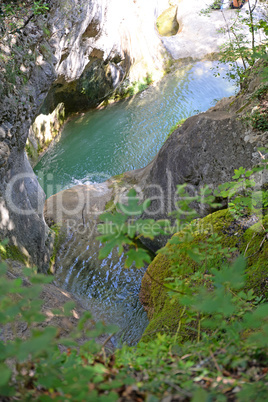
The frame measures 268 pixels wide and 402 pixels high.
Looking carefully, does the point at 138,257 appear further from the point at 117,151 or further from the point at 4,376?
the point at 117,151

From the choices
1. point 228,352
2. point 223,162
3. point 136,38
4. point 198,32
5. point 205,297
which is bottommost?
point 223,162

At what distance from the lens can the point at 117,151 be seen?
9.84 m

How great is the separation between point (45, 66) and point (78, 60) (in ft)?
15.1

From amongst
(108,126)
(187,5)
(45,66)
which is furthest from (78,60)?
(187,5)

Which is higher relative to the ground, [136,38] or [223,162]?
[136,38]

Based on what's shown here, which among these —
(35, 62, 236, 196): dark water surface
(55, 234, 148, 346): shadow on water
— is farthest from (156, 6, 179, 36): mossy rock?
(55, 234, 148, 346): shadow on water

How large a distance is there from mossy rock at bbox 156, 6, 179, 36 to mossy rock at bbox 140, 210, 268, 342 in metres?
18.0

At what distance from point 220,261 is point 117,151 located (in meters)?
7.10

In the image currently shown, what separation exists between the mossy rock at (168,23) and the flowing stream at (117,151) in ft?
17.2

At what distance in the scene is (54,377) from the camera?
1.27 m

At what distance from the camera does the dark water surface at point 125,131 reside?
9133 mm

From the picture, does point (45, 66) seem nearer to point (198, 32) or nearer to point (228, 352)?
point (228, 352)

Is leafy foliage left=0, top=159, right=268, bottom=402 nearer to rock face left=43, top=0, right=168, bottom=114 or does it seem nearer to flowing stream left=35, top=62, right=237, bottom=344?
flowing stream left=35, top=62, right=237, bottom=344

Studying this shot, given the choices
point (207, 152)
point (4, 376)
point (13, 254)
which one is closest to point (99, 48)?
point (207, 152)
